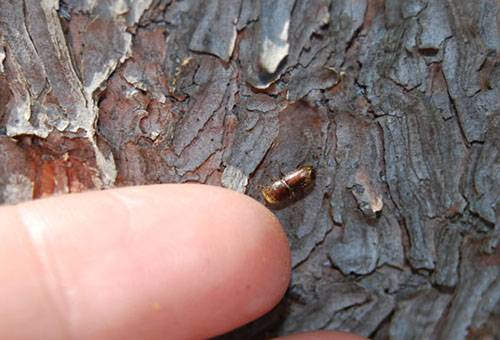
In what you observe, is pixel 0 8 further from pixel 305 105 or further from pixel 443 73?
pixel 443 73

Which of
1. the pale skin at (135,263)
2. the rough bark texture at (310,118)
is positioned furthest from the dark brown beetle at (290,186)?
the pale skin at (135,263)

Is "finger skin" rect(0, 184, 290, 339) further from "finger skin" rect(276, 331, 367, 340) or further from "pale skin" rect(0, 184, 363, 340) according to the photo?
"finger skin" rect(276, 331, 367, 340)

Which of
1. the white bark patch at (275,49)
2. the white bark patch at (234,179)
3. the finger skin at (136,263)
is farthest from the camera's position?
the white bark patch at (234,179)

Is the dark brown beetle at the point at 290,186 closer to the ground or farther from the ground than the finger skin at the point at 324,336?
farther from the ground

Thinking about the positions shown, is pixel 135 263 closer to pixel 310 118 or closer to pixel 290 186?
pixel 290 186

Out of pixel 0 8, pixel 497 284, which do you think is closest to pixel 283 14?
pixel 0 8

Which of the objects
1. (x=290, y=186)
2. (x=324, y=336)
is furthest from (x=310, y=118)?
(x=324, y=336)

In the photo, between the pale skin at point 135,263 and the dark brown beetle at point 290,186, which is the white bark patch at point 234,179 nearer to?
the dark brown beetle at point 290,186
